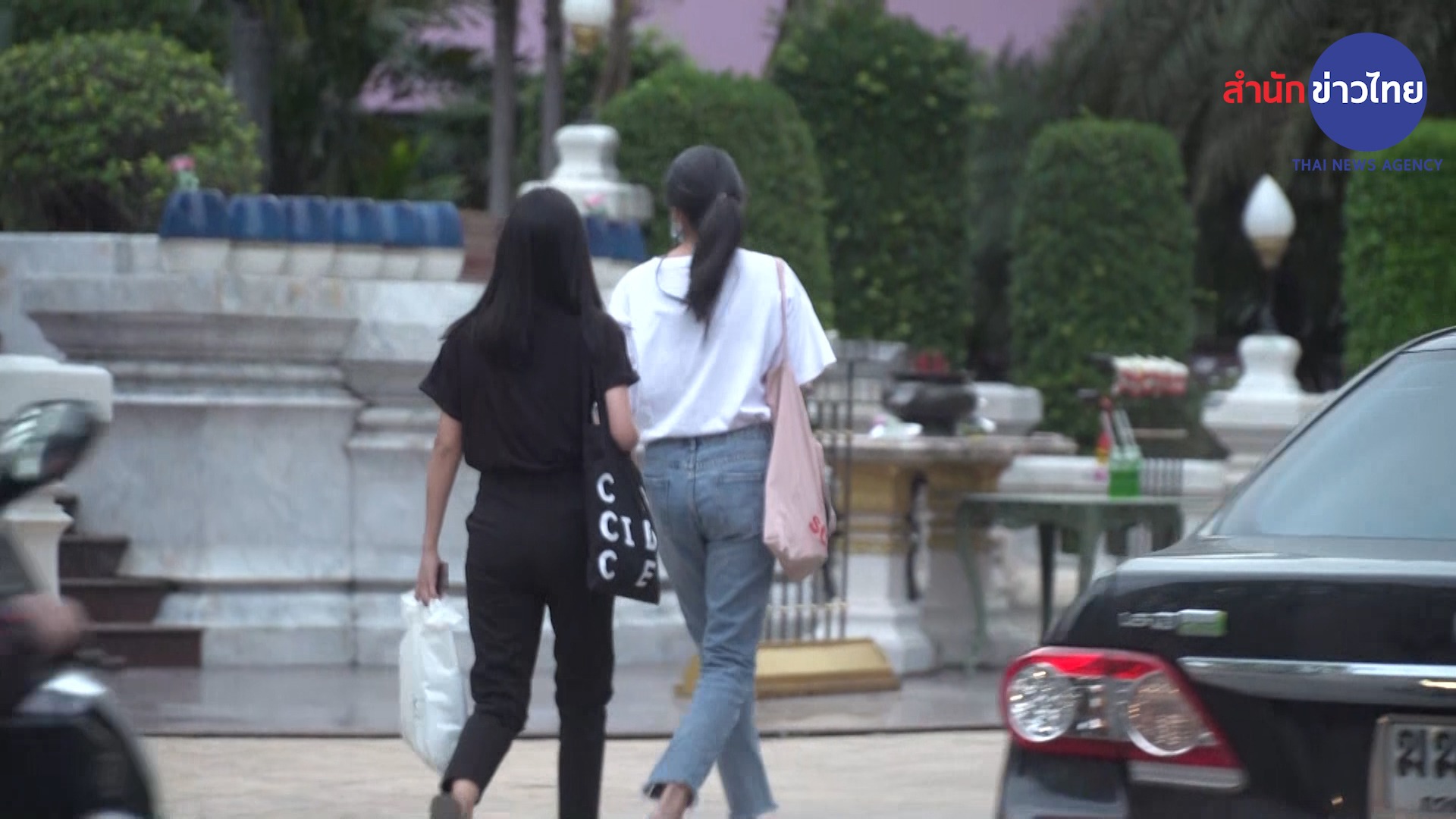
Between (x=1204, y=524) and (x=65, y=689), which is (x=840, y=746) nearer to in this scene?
(x=1204, y=524)

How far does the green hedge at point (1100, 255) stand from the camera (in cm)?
2567

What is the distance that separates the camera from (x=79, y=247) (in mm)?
11242

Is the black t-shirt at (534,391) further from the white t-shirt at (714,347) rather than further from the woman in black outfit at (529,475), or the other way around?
the white t-shirt at (714,347)

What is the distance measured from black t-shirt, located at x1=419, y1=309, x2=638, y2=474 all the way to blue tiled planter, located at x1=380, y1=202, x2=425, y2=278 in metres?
5.16

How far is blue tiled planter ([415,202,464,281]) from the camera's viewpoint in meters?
11.2

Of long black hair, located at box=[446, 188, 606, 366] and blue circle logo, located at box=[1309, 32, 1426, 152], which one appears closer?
long black hair, located at box=[446, 188, 606, 366]

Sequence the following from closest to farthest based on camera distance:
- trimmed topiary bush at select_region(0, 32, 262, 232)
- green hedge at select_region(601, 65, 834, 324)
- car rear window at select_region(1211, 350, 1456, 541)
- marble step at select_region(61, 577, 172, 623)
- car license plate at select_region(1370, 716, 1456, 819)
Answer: car license plate at select_region(1370, 716, 1456, 819), car rear window at select_region(1211, 350, 1456, 541), marble step at select_region(61, 577, 172, 623), trimmed topiary bush at select_region(0, 32, 262, 232), green hedge at select_region(601, 65, 834, 324)

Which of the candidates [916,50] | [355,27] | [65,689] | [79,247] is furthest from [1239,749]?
[355,27]

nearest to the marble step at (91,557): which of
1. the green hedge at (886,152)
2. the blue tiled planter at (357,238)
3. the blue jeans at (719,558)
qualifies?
the blue tiled planter at (357,238)

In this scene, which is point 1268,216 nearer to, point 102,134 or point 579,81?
point 102,134

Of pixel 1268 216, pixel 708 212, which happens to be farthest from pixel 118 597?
pixel 1268 216

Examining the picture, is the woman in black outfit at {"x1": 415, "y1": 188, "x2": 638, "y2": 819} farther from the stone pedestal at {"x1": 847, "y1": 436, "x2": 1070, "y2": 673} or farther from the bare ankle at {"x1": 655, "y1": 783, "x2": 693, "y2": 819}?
the stone pedestal at {"x1": 847, "y1": 436, "x2": 1070, "y2": 673}

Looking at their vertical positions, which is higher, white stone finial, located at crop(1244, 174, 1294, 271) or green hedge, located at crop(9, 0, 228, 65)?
green hedge, located at crop(9, 0, 228, 65)

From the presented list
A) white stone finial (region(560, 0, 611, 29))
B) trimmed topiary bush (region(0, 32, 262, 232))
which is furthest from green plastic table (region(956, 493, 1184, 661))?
white stone finial (region(560, 0, 611, 29))
